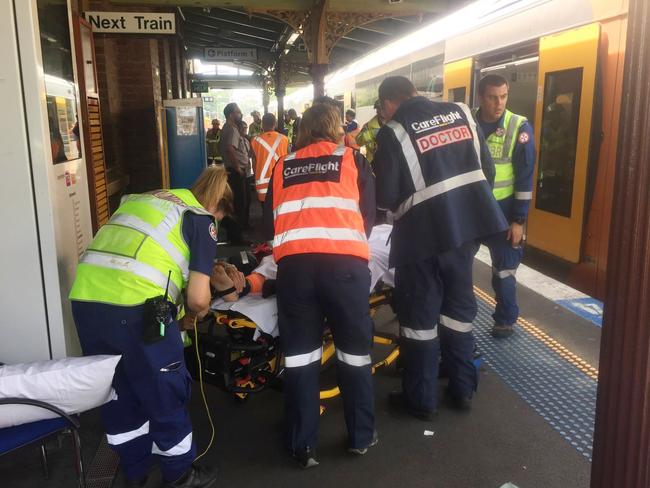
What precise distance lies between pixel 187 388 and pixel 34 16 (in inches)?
76.3

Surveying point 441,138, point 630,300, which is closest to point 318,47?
point 441,138

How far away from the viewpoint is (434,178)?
313cm

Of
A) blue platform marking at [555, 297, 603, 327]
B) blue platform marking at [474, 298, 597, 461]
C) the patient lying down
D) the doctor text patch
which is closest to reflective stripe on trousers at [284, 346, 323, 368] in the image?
the patient lying down

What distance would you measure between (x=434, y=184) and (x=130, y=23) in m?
3.96

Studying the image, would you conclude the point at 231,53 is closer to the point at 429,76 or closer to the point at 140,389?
the point at 429,76

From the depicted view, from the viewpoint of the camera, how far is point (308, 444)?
2.94 m

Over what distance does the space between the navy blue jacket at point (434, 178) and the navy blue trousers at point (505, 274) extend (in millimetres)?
1273

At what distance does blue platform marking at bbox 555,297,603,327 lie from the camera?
15.8 ft

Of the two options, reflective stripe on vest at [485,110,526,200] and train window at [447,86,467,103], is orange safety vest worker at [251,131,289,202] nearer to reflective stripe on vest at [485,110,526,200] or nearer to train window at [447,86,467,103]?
train window at [447,86,467,103]

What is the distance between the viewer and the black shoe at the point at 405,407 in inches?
132

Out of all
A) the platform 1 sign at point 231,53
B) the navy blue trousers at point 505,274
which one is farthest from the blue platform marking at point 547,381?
the platform 1 sign at point 231,53

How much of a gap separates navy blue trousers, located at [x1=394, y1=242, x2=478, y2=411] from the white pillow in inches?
65.7

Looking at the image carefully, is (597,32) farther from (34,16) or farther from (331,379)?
(34,16)

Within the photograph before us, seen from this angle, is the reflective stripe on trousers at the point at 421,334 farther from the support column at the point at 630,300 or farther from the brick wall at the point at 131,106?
the brick wall at the point at 131,106
